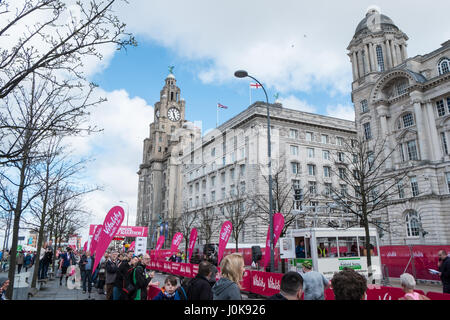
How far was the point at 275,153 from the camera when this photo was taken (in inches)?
1989

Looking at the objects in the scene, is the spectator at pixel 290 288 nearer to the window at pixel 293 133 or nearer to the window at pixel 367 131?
the window at pixel 367 131

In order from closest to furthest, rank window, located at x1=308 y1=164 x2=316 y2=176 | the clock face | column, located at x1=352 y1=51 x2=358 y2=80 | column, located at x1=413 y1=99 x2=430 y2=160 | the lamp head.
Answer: the lamp head
column, located at x1=413 y1=99 x2=430 y2=160
column, located at x1=352 y1=51 x2=358 y2=80
window, located at x1=308 y1=164 x2=316 y2=176
the clock face

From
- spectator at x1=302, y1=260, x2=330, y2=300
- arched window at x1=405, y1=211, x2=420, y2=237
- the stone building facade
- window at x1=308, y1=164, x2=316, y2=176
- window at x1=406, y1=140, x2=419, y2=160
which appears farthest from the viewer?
window at x1=308, y1=164, x2=316, y2=176

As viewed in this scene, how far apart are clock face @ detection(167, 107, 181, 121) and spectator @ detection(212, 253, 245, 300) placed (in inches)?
3956

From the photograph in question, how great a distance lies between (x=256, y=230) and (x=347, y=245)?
95.6 ft

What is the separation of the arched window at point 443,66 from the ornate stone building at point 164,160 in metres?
62.0

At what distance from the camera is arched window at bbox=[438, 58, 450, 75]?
1426 inches

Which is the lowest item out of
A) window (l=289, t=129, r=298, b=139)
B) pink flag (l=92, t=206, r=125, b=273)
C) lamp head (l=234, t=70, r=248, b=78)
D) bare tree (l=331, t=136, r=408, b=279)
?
pink flag (l=92, t=206, r=125, b=273)

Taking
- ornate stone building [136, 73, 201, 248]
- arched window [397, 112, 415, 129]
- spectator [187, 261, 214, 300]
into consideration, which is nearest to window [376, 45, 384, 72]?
arched window [397, 112, 415, 129]

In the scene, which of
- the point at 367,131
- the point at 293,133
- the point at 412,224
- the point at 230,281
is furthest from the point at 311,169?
→ the point at 230,281

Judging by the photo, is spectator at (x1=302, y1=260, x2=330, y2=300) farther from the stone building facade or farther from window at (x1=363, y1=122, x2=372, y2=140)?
window at (x1=363, y1=122, x2=372, y2=140)
